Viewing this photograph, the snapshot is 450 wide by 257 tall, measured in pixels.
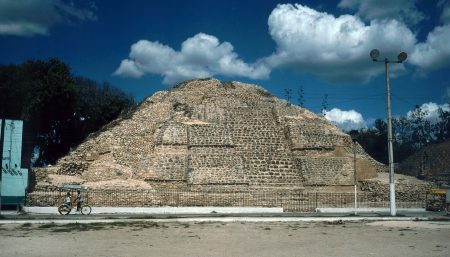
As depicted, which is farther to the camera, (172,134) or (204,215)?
(172,134)

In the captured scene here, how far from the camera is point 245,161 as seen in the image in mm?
33844

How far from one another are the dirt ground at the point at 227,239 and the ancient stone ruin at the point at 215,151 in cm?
1158

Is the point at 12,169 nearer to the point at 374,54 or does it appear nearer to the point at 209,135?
the point at 209,135

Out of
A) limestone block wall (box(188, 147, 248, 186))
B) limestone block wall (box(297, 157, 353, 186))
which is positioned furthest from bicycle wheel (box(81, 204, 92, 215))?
limestone block wall (box(297, 157, 353, 186))

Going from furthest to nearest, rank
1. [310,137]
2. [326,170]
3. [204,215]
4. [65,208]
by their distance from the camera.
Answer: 1. [310,137]
2. [326,170]
3. [65,208]
4. [204,215]

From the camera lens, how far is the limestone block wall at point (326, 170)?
109 feet

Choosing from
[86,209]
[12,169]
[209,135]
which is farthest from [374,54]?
[12,169]

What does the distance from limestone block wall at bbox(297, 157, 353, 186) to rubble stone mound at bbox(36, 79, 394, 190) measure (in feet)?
0.24

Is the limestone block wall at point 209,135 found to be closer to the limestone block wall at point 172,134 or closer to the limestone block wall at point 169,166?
the limestone block wall at point 172,134

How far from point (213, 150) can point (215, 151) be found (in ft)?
0.58

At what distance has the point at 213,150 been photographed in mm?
34031

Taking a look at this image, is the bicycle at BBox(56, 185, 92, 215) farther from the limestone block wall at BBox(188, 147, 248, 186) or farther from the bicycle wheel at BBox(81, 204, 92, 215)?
the limestone block wall at BBox(188, 147, 248, 186)

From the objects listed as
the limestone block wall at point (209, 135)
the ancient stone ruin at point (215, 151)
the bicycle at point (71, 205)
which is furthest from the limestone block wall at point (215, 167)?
the bicycle at point (71, 205)

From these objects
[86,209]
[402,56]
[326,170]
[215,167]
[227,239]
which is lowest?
[227,239]
